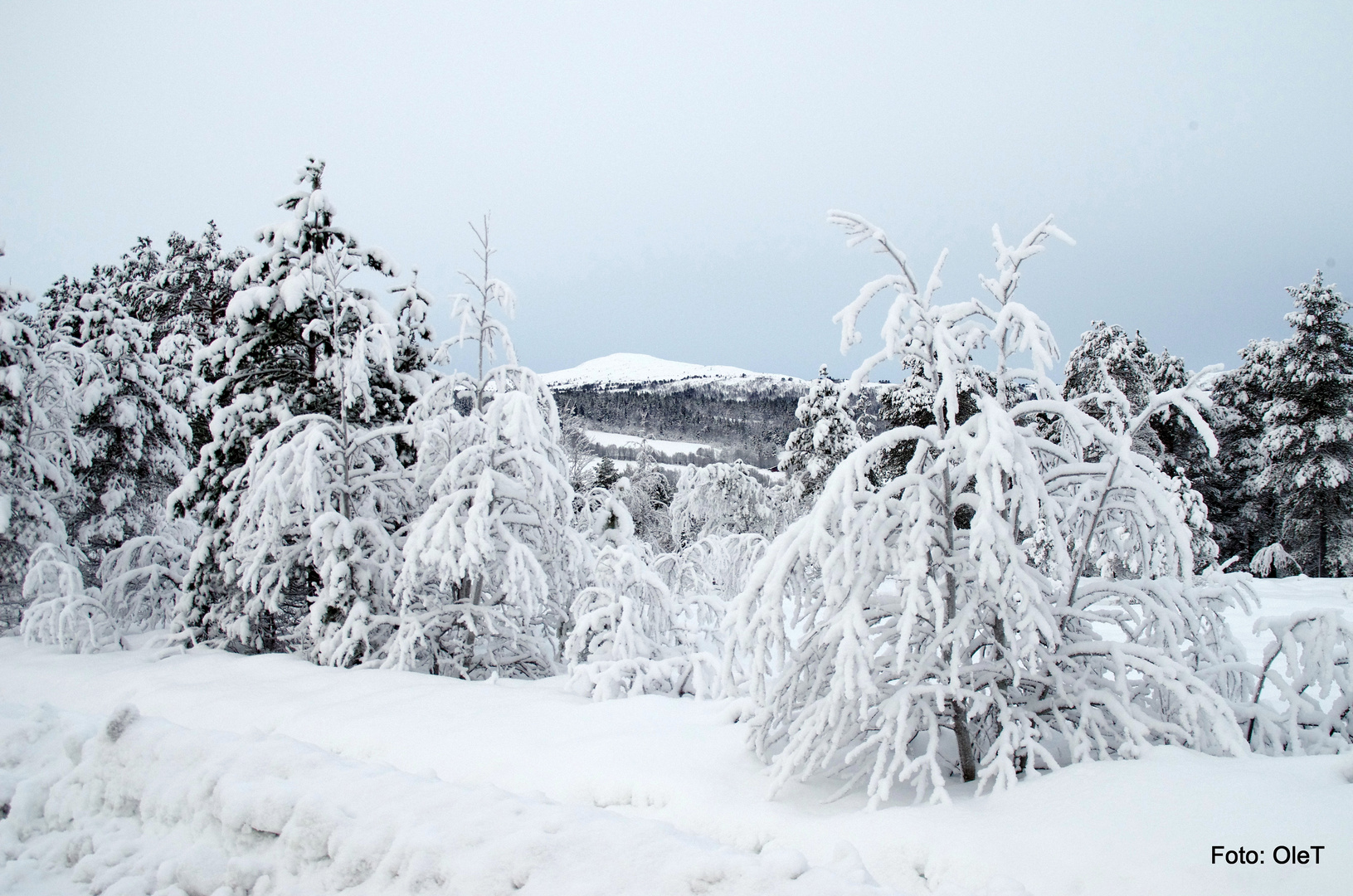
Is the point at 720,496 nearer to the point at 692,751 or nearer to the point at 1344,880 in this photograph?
the point at 692,751

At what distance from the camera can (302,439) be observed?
824 centimetres

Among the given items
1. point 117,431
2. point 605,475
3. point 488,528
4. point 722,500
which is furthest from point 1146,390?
point 117,431

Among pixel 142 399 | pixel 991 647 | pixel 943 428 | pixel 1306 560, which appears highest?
pixel 142 399

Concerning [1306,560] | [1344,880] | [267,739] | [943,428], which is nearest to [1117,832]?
[1344,880]

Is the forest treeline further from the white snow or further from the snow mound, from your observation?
the white snow

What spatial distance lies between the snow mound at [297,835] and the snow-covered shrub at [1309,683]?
117 inches

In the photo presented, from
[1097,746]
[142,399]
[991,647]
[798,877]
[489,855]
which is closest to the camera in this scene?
[798,877]

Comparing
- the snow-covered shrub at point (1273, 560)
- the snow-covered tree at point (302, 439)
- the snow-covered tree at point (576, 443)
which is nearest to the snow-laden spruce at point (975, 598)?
the snow-covered tree at point (302, 439)

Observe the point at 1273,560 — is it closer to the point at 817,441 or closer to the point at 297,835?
the point at 817,441

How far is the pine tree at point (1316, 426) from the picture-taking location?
72.0ft

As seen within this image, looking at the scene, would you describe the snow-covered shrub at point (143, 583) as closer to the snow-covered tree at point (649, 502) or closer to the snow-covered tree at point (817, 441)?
the snow-covered tree at point (817, 441)

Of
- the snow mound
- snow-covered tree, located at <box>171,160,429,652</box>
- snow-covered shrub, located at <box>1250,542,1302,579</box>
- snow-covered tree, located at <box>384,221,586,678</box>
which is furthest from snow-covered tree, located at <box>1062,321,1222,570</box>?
the snow mound

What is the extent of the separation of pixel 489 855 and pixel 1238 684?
4.72m

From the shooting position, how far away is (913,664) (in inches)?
160
